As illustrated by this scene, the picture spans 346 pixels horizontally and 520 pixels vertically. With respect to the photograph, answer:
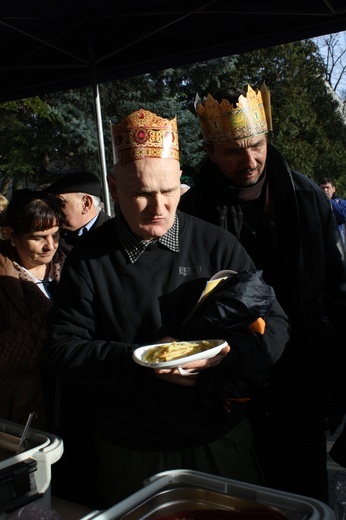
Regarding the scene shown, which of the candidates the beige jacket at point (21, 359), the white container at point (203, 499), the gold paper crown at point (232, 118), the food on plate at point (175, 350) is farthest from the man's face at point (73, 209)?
the white container at point (203, 499)

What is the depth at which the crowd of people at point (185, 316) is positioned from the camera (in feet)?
4.57

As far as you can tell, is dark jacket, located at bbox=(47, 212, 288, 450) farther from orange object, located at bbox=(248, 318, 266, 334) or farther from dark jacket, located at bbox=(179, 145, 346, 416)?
dark jacket, located at bbox=(179, 145, 346, 416)

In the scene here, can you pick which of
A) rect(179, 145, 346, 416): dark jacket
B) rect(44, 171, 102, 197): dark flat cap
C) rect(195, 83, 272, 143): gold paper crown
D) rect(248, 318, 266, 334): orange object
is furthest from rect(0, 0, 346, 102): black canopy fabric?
rect(248, 318, 266, 334): orange object

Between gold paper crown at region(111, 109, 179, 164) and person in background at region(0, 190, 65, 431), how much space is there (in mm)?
736

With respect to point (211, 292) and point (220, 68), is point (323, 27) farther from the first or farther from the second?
point (220, 68)

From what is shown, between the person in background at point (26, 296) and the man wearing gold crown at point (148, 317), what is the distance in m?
0.45

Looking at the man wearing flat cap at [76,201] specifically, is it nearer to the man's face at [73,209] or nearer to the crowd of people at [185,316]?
the man's face at [73,209]

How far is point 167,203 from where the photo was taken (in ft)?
4.71

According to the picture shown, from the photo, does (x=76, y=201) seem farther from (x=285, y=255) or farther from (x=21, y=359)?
(x=285, y=255)

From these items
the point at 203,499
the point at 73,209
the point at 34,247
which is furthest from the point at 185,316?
the point at 73,209

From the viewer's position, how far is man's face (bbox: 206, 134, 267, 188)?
181 centimetres

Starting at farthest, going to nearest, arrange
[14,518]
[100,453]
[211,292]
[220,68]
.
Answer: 1. [220,68]
2. [100,453]
3. [211,292]
4. [14,518]

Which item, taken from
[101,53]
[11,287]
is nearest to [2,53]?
[101,53]

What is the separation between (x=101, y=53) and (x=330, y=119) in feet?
56.0
